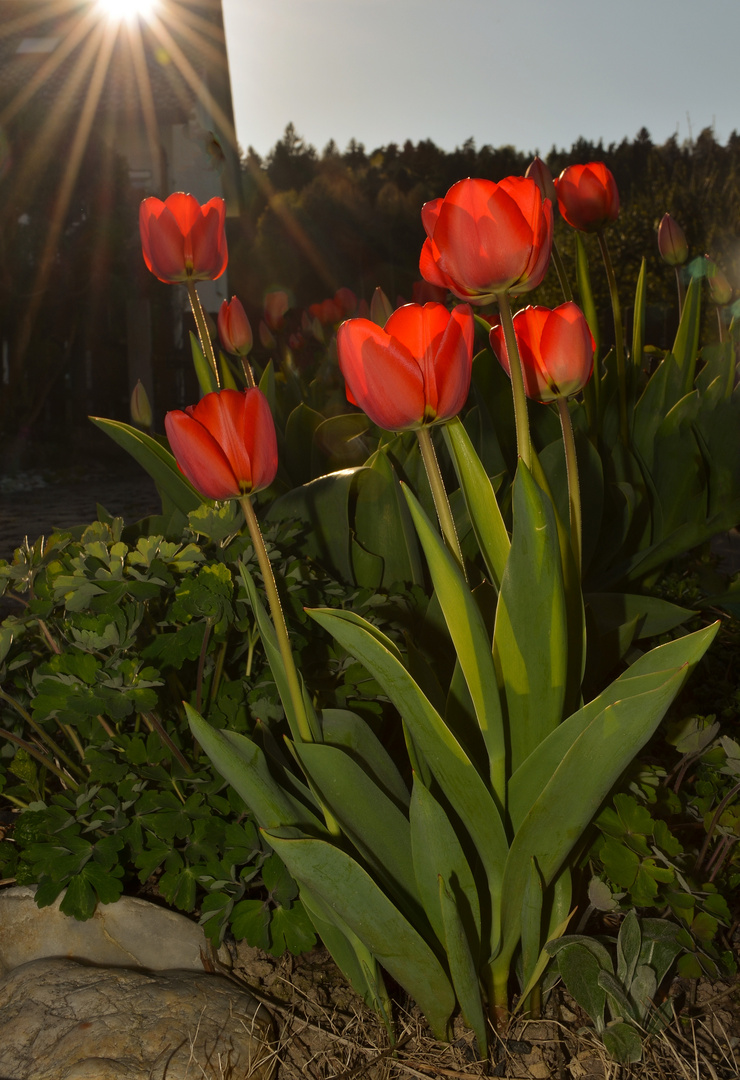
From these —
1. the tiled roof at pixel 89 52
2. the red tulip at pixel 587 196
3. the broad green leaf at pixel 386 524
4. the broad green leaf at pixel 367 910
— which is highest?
the tiled roof at pixel 89 52

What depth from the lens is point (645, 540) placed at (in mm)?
2207

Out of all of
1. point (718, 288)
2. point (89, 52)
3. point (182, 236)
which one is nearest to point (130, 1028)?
point (182, 236)

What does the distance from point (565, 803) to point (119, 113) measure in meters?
12.4

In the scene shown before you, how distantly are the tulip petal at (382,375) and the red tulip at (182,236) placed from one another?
2.49 ft

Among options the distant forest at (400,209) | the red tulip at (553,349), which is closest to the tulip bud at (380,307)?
the red tulip at (553,349)

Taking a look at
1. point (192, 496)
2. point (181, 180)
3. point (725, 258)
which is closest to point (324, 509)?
point (192, 496)

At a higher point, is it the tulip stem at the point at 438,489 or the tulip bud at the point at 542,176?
the tulip bud at the point at 542,176

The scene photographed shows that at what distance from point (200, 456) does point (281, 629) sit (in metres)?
0.22

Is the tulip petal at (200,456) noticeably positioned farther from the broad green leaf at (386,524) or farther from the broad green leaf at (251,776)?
the broad green leaf at (386,524)

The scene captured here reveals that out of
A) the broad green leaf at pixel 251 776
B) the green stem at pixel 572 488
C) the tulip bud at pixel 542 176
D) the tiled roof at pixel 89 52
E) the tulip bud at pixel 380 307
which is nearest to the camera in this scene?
the broad green leaf at pixel 251 776

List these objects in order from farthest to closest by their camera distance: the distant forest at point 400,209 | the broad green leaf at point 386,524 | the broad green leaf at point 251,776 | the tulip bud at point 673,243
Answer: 1. the distant forest at point 400,209
2. the tulip bud at point 673,243
3. the broad green leaf at point 386,524
4. the broad green leaf at point 251,776

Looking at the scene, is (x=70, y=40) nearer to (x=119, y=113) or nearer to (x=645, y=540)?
(x=119, y=113)

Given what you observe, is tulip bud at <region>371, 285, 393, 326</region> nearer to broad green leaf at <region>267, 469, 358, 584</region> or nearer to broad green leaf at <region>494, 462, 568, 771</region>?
broad green leaf at <region>267, 469, 358, 584</region>

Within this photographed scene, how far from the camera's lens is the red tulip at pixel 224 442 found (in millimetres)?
993
